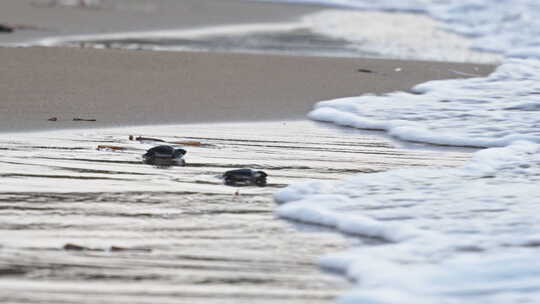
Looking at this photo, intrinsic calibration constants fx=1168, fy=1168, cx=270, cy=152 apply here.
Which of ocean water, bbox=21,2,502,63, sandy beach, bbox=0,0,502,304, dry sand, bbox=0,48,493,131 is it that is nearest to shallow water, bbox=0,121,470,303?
sandy beach, bbox=0,0,502,304

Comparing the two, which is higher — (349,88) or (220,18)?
(220,18)

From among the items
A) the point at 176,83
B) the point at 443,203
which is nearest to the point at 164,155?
the point at 443,203

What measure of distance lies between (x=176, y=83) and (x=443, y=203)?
3642mm

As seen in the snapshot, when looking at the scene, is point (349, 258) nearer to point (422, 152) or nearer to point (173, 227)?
point (173, 227)

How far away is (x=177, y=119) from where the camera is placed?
6.60 metres

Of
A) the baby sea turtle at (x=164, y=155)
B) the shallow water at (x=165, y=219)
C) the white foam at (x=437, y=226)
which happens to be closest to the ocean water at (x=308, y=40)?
the shallow water at (x=165, y=219)

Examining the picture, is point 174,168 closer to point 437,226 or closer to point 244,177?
point 244,177

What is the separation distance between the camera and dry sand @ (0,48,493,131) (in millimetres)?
6668

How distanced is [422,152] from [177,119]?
59.0 inches

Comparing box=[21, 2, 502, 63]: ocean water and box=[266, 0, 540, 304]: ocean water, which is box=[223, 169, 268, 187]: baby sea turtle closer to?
box=[266, 0, 540, 304]: ocean water

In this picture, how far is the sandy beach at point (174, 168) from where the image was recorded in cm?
343

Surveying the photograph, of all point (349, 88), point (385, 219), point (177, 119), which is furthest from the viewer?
point (349, 88)

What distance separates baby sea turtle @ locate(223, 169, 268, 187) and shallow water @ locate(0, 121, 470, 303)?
0.17 ft

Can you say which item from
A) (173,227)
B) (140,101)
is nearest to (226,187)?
(173,227)
